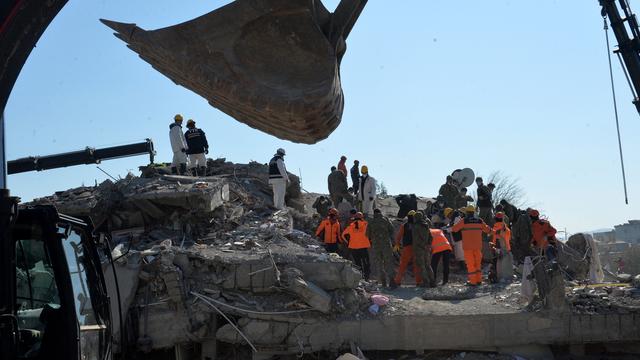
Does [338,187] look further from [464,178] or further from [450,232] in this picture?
[450,232]

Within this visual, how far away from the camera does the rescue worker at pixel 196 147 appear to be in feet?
48.1

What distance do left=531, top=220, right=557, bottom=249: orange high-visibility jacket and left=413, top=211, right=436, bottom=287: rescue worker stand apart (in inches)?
93.7

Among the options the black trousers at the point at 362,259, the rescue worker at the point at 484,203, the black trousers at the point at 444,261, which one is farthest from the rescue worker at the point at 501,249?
the black trousers at the point at 362,259

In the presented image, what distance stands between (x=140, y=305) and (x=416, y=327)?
405 centimetres

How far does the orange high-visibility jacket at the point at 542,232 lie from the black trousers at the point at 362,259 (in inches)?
132

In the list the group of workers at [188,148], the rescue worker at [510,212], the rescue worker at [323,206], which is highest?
the group of workers at [188,148]

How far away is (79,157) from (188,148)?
93.3 inches

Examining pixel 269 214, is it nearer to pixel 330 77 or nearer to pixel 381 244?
pixel 381 244

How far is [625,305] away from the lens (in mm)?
11680

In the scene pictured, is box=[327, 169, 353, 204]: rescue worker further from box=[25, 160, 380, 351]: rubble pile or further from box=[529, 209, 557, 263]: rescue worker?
box=[25, 160, 380, 351]: rubble pile

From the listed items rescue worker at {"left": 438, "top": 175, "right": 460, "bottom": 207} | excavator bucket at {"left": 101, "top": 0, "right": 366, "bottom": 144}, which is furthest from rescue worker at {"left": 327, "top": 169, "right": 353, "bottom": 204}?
excavator bucket at {"left": 101, "top": 0, "right": 366, "bottom": 144}

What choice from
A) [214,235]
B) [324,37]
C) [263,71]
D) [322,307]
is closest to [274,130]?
→ [263,71]

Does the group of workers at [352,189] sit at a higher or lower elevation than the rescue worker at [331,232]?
higher

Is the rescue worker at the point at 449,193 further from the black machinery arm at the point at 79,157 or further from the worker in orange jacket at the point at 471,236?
the black machinery arm at the point at 79,157
